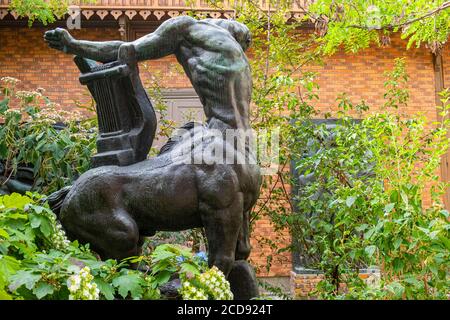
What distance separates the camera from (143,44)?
10.7 feet

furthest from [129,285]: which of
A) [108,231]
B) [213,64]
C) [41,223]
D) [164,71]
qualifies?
[164,71]

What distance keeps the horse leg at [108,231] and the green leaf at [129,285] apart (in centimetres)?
74

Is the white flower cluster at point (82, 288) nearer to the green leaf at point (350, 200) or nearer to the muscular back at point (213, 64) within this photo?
the muscular back at point (213, 64)

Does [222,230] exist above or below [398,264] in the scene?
above

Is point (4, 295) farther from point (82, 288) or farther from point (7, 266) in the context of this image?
point (82, 288)

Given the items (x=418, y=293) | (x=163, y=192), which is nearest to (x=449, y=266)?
(x=418, y=293)

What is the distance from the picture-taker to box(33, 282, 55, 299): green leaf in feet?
6.81

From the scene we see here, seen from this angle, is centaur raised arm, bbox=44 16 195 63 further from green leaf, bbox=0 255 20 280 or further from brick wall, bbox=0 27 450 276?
brick wall, bbox=0 27 450 276

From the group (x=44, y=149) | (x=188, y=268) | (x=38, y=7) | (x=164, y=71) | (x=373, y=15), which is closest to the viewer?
(x=188, y=268)

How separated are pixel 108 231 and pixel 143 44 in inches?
43.4

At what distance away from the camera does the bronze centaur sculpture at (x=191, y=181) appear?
3.05 m

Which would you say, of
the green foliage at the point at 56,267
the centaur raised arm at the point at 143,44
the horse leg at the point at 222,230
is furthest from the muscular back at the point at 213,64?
the green foliage at the point at 56,267

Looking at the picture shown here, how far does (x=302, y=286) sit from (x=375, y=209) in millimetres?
5228

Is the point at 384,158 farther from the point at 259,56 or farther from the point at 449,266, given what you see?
the point at 259,56
